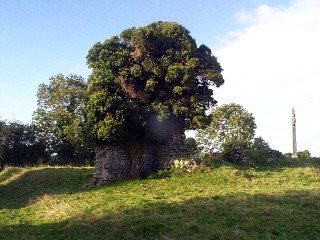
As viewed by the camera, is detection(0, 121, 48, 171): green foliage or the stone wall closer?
the stone wall

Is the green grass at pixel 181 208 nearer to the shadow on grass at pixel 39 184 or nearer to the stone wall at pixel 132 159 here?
the shadow on grass at pixel 39 184

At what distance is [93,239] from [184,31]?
49.5 ft

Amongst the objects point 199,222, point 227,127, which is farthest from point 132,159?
point 227,127

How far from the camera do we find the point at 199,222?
1090cm

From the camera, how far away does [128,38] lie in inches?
891

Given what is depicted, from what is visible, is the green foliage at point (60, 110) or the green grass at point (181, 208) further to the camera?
the green foliage at point (60, 110)

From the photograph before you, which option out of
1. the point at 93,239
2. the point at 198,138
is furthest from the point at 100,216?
the point at 198,138

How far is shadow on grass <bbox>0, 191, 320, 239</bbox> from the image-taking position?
9.94 metres

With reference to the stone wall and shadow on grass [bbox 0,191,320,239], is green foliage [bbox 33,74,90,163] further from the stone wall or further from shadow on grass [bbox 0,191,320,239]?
shadow on grass [bbox 0,191,320,239]

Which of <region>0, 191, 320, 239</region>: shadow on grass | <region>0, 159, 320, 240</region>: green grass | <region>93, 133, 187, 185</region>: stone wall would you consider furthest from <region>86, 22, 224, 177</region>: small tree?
<region>0, 191, 320, 239</region>: shadow on grass

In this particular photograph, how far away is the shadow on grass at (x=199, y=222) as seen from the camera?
32.6 feet

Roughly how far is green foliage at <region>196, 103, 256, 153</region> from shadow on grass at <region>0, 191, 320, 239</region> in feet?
78.9

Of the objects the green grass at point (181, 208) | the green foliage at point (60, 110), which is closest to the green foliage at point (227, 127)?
the green foliage at point (60, 110)

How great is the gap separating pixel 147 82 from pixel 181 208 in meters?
10.1
